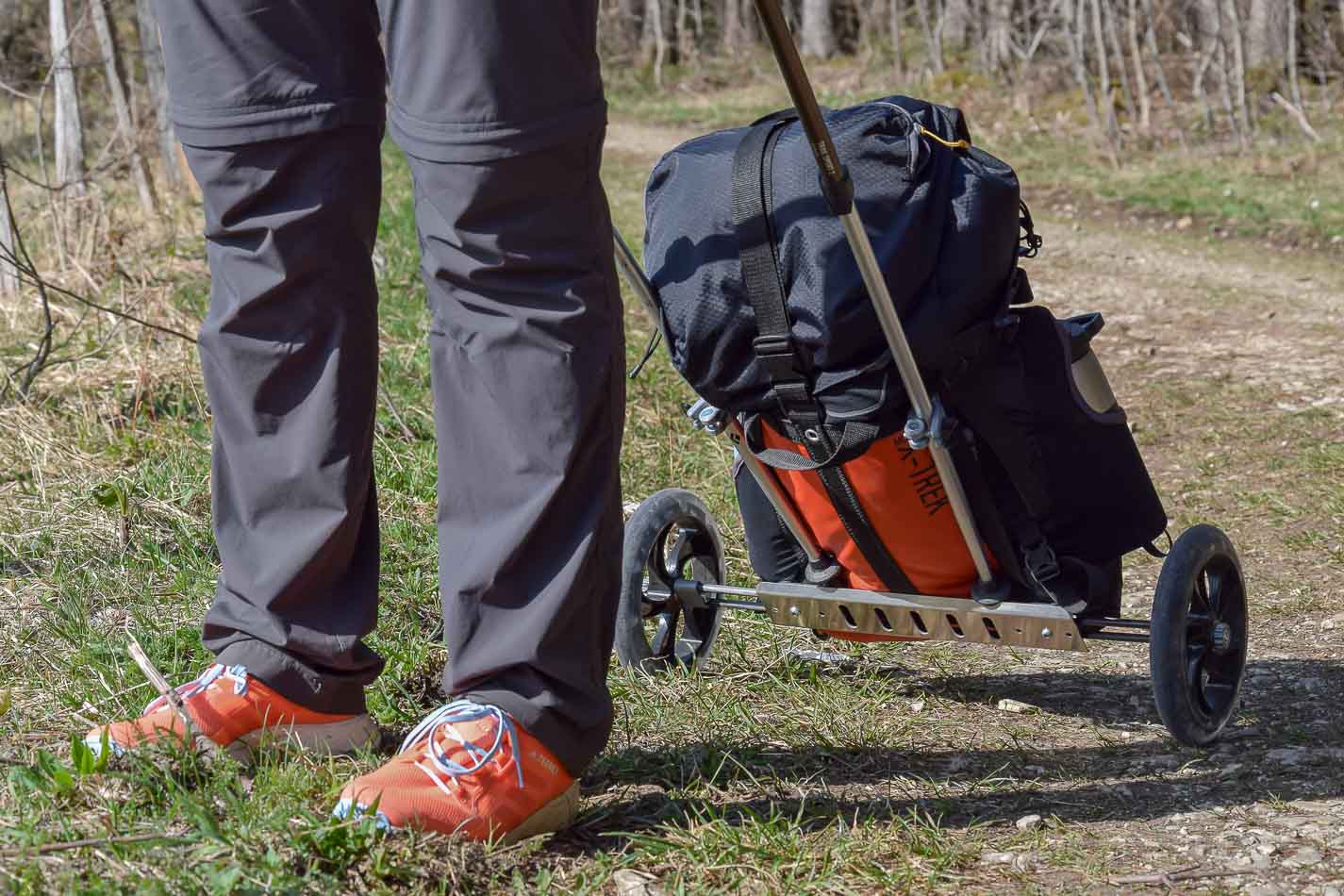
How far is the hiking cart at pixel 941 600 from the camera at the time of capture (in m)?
2.28

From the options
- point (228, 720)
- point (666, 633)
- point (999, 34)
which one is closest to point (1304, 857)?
point (666, 633)

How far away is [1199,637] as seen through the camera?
2.49 m

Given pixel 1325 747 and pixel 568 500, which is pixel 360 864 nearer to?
pixel 568 500

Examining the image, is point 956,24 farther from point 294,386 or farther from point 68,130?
point 294,386

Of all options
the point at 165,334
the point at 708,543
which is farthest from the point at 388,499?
the point at 165,334

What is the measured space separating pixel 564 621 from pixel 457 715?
0.18m

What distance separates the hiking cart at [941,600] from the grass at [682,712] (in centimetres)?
11

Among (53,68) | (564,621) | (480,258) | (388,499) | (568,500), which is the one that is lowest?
(388,499)

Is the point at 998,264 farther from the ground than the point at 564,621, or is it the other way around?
the point at 998,264

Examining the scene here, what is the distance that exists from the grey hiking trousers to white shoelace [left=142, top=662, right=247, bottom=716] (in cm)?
2

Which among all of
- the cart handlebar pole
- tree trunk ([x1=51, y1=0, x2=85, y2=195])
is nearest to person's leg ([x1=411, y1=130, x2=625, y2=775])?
the cart handlebar pole

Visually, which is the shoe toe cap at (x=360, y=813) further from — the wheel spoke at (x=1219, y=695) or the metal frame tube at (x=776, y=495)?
the wheel spoke at (x=1219, y=695)

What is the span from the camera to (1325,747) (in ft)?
7.96

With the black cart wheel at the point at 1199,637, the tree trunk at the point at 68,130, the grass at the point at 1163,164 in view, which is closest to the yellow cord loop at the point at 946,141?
the black cart wheel at the point at 1199,637
